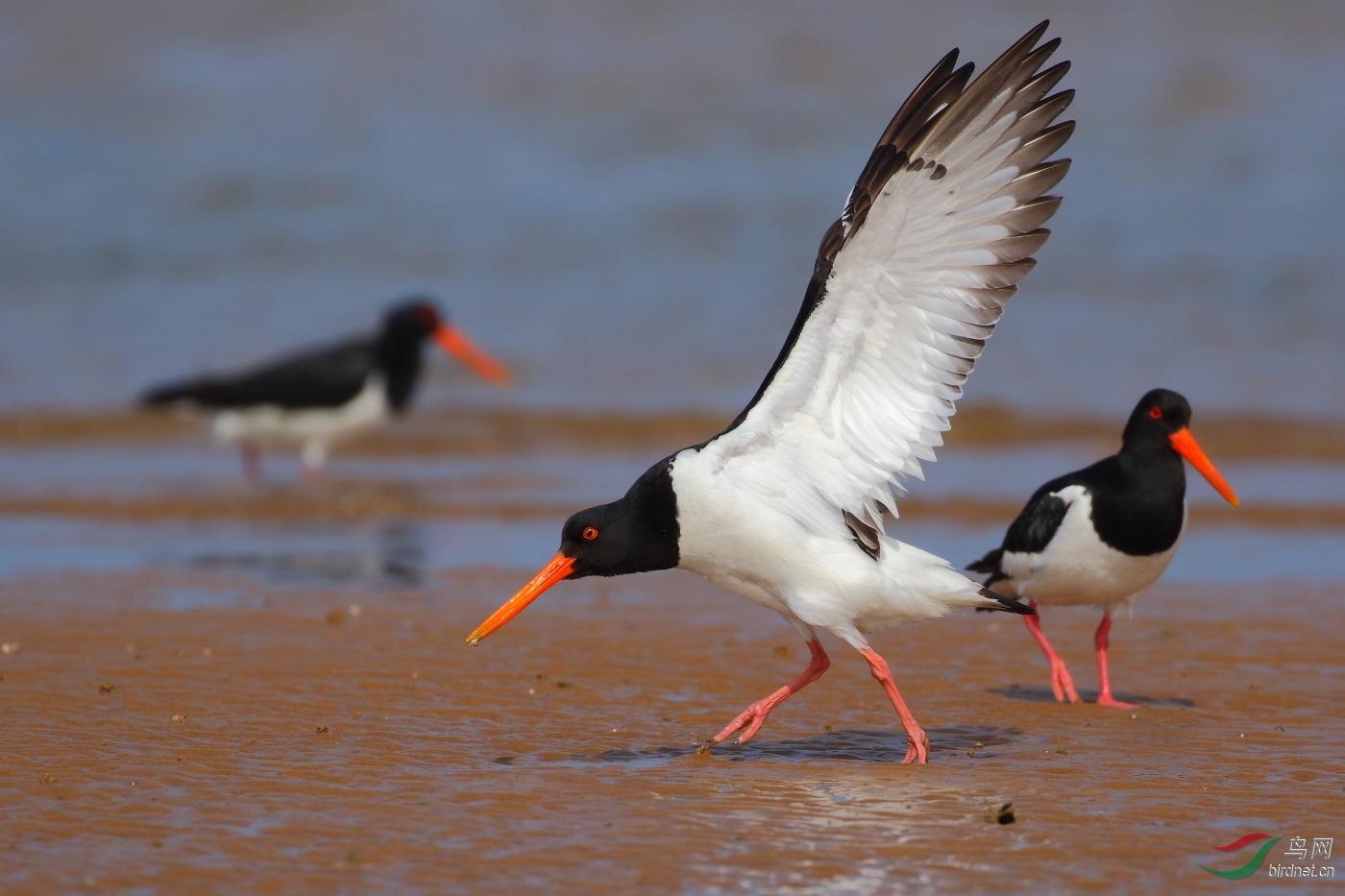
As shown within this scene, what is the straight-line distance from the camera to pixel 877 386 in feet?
17.3

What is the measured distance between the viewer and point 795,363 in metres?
5.07

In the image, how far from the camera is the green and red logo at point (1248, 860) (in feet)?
12.7

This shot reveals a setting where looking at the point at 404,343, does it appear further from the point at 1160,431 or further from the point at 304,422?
the point at 1160,431

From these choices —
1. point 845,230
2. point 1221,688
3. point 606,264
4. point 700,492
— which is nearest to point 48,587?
point 700,492

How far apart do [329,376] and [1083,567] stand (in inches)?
328

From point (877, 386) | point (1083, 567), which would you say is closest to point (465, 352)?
point (1083, 567)

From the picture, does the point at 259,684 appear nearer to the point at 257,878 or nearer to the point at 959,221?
the point at 257,878

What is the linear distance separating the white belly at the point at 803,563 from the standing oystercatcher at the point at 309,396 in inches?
320

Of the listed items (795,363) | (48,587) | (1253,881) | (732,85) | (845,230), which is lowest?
(1253,881)

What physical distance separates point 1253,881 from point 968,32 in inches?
860

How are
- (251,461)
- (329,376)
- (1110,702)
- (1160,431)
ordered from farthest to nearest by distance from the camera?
(329,376)
(251,461)
(1160,431)
(1110,702)

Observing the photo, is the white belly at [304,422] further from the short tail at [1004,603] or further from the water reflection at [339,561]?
the short tail at [1004,603]

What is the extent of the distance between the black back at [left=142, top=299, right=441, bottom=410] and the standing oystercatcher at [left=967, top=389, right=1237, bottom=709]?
7.83m

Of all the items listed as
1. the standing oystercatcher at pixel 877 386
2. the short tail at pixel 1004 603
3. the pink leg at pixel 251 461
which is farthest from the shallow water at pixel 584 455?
the standing oystercatcher at pixel 877 386
